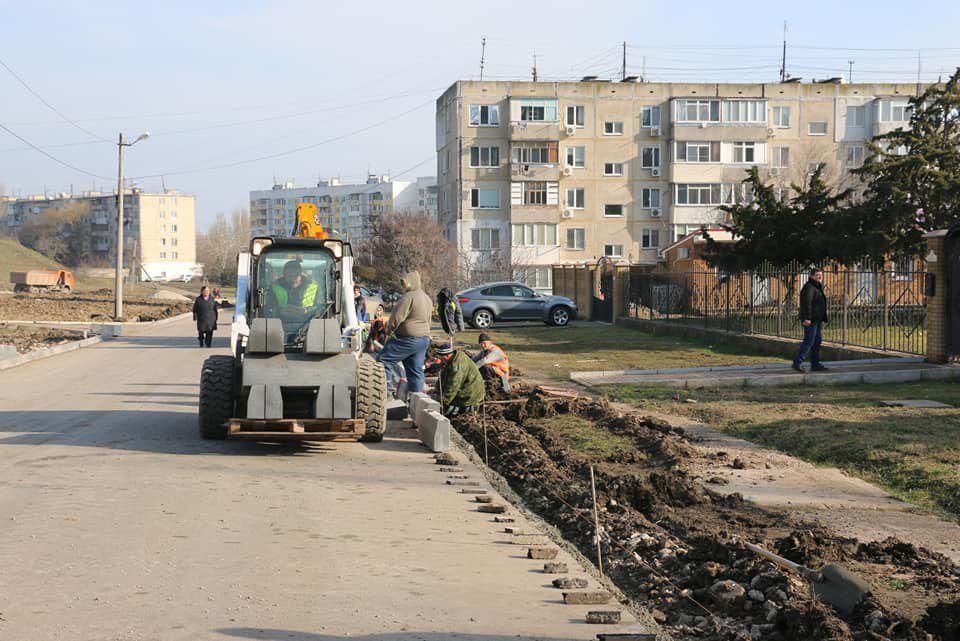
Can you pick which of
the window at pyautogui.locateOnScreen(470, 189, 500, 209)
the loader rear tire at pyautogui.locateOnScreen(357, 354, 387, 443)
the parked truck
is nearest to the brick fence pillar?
the loader rear tire at pyautogui.locateOnScreen(357, 354, 387, 443)

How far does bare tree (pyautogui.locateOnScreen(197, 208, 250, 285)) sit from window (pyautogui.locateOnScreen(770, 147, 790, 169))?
194 feet

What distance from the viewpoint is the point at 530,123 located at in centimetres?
6550

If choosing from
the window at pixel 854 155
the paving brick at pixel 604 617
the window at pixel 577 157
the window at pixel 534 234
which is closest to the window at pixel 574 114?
the window at pixel 577 157

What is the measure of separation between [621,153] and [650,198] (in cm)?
357

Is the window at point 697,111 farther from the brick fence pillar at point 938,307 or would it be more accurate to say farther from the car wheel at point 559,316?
the brick fence pillar at point 938,307

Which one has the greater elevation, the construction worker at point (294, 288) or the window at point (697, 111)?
the window at point (697, 111)

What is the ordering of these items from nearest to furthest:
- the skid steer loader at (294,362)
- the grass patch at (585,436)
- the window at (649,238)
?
the skid steer loader at (294,362), the grass patch at (585,436), the window at (649,238)

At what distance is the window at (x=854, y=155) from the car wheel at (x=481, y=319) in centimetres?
4218

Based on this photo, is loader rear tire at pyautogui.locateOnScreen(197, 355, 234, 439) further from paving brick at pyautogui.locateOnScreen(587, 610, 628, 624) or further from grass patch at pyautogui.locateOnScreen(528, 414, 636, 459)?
paving brick at pyautogui.locateOnScreen(587, 610, 628, 624)

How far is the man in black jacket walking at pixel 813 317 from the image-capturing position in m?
18.1

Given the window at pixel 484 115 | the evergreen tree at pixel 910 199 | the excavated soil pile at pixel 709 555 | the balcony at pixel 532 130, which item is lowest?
the excavated soil pile at pixel 709 555

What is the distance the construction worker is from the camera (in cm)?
1294

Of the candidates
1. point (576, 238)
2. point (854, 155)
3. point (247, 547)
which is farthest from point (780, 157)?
point (247, 547)

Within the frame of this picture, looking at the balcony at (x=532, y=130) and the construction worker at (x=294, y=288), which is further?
the balcony at (x=532, y=130)
